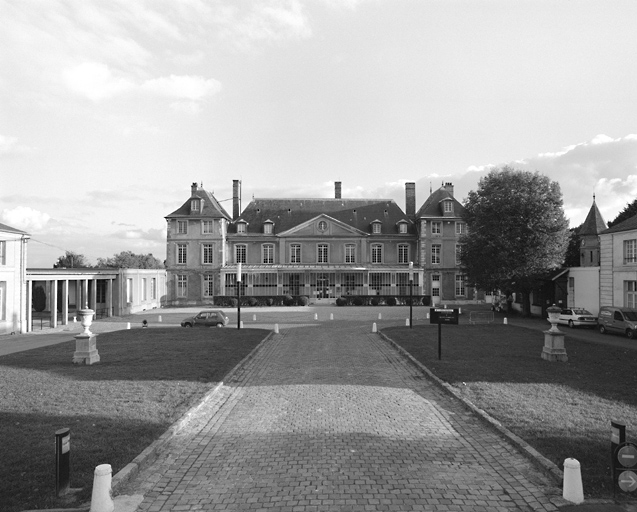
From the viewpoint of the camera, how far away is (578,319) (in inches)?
1056

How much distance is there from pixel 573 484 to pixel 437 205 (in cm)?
4772

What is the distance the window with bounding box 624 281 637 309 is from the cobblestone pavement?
20.5 metres

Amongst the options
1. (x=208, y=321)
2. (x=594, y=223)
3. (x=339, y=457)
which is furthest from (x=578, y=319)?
(x=339, y=457)

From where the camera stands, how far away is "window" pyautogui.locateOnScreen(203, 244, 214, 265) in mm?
49812

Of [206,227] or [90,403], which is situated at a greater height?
[206,227]

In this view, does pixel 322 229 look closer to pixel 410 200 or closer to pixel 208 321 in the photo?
pixel 410 200

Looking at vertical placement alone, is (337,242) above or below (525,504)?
above

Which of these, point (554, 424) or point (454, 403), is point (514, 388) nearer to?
point (454, 403)

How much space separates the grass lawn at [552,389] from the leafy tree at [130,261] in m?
71.3

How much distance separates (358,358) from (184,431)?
8.60 metres

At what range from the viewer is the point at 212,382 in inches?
461

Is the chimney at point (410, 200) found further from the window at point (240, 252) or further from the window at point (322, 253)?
the window at point (240, 252)

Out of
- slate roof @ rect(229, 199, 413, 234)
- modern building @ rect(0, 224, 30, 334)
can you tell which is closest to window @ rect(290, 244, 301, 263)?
slate roof @ rect(229, 199, 413, 234)

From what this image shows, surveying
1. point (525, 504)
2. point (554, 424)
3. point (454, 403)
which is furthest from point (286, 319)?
point (525, 504)
